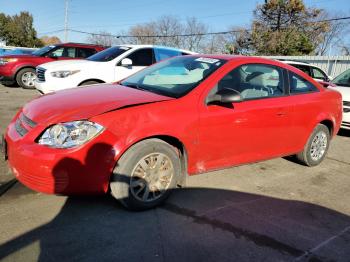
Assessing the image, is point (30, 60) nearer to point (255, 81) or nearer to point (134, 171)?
point (255, 81)

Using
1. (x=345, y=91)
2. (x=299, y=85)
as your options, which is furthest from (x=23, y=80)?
(x=299, y=85)

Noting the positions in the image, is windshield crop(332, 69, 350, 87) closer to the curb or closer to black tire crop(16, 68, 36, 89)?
the curb

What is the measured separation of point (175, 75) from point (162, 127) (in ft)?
3.98

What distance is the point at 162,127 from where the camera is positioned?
12.0 ft

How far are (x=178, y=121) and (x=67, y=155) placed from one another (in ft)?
3.78

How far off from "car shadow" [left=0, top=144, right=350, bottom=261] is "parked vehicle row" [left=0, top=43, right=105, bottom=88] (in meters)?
9.84

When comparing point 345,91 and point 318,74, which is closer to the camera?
point 345,91

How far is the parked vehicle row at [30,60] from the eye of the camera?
488 inches

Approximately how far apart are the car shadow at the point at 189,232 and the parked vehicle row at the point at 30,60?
9.84 metres

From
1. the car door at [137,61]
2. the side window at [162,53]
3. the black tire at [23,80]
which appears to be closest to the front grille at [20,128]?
the car door at [137,61]

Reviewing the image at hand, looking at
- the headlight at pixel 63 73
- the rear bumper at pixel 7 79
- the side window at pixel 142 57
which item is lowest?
the rear bumper at pixel 7 79

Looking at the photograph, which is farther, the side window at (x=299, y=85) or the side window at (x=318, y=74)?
the side window at (x=318, y=74)

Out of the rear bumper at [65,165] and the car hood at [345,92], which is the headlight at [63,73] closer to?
the rear bumper at [65,165]

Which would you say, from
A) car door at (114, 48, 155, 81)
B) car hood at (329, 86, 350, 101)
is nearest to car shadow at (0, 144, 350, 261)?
car hood at (329, 86, 350, 101)
